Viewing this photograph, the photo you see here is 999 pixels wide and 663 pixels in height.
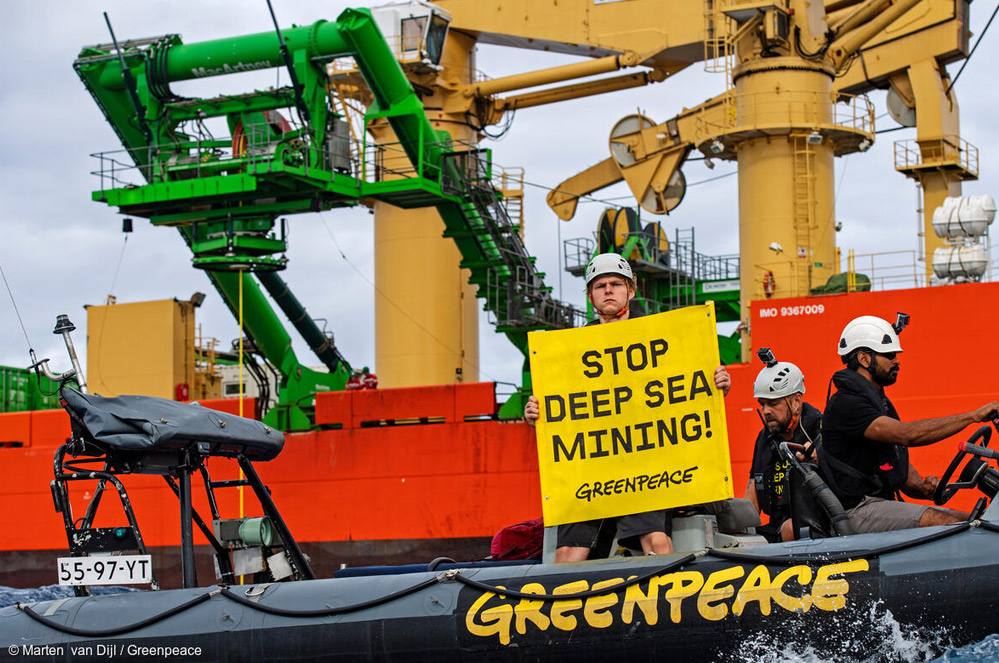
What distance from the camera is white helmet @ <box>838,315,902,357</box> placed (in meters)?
6.13

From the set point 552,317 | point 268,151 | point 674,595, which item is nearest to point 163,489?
point 268,151

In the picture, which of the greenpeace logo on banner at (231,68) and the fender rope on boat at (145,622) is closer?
the fender rope on boat at (145,622)

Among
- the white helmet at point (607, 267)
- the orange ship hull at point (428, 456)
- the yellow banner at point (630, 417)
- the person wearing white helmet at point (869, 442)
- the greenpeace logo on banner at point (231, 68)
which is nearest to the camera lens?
the person wearing white helmet at point (869, 442)

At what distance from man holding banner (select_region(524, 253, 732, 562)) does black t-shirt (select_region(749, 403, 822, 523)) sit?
1538 mm

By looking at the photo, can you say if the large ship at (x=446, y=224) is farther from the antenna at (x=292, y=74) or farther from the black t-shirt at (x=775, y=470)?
the black t-shirt at (x=775, y=470)

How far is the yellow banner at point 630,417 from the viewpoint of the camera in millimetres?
5957

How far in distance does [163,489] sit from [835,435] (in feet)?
54.3

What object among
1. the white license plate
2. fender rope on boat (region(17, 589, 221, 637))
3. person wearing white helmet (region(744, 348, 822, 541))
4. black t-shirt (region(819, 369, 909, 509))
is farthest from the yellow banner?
the white license plate

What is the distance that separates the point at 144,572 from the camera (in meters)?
6.33

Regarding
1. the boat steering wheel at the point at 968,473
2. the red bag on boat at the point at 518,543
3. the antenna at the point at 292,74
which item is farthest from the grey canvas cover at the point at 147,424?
the antenna at the point at 292,74

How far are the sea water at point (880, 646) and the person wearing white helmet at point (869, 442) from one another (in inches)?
25.0

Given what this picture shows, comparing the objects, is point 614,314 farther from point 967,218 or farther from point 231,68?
point 231,68

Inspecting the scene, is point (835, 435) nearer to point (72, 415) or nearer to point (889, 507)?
point (889, 507)

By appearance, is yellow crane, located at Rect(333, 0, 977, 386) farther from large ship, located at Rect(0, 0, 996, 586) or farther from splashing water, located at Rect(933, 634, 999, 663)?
splashing water, located at Rect(933, 634, 999, 663)
